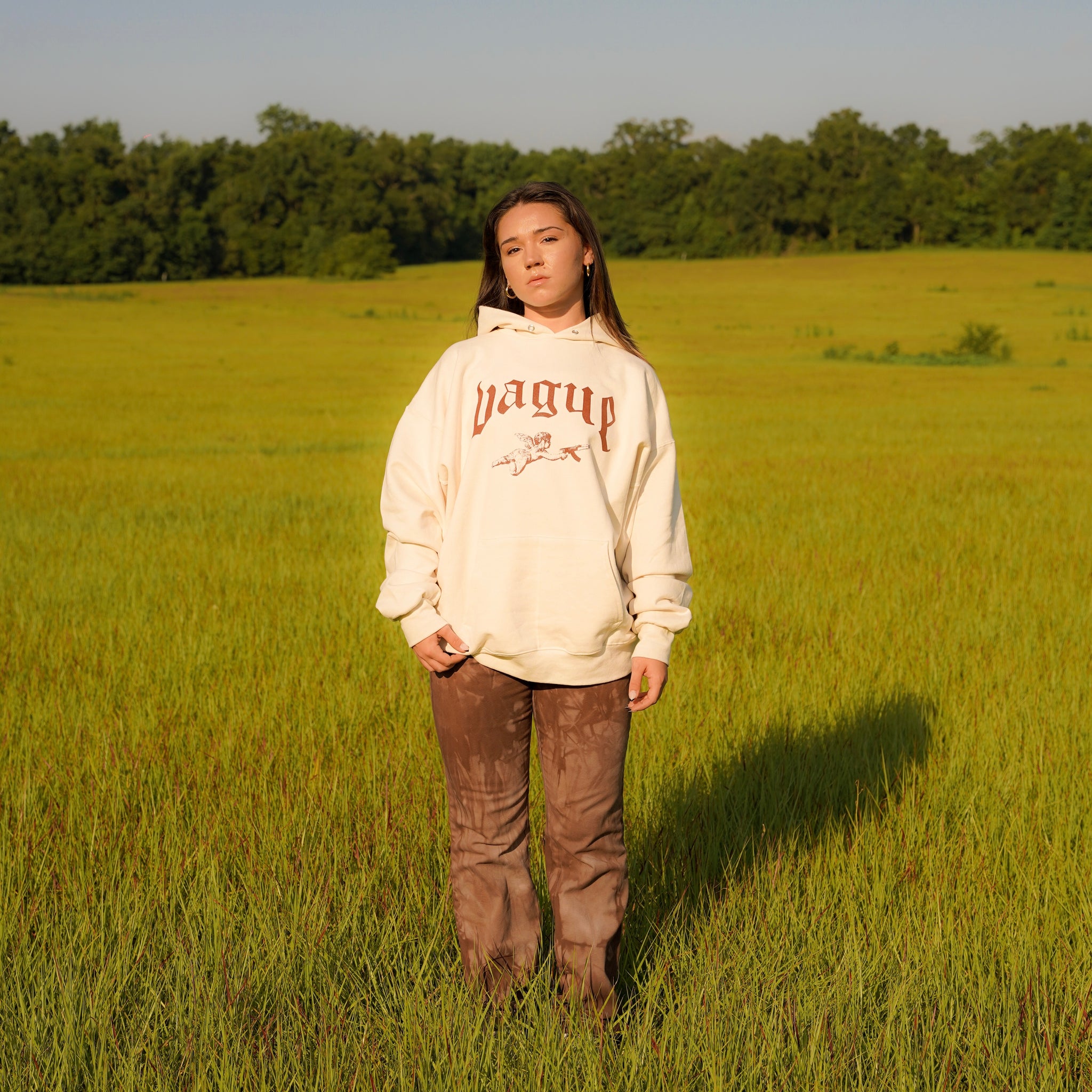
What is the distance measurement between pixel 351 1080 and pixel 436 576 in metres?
0.95

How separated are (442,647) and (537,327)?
67cm

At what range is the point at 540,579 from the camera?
2.17 metres

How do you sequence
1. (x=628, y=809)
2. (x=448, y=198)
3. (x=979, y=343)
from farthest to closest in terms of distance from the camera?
1. (x=448, y=198)
2. (x=979, y=343)
3. (x=628, y=809)

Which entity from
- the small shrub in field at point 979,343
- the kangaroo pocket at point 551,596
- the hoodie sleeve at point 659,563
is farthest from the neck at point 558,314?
the small shrub in field at point 979,343

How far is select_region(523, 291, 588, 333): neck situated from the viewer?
232 cm

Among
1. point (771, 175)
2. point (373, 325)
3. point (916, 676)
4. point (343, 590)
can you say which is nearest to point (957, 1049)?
point (916, 676)

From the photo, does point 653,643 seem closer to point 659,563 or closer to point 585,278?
point 659,563

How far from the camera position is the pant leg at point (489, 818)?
2230 mm

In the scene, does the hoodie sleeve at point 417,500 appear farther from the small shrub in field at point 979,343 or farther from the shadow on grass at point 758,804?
the small shrub in field at point 979,343

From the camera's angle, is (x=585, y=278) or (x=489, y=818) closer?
(x=489, y=818)

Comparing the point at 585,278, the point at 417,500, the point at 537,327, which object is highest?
the point at 585,278

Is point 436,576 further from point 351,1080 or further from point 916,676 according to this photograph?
point 916,676

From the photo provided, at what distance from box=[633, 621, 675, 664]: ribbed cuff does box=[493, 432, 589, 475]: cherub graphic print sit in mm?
361

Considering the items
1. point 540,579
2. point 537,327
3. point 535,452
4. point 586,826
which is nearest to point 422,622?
point 540,579
